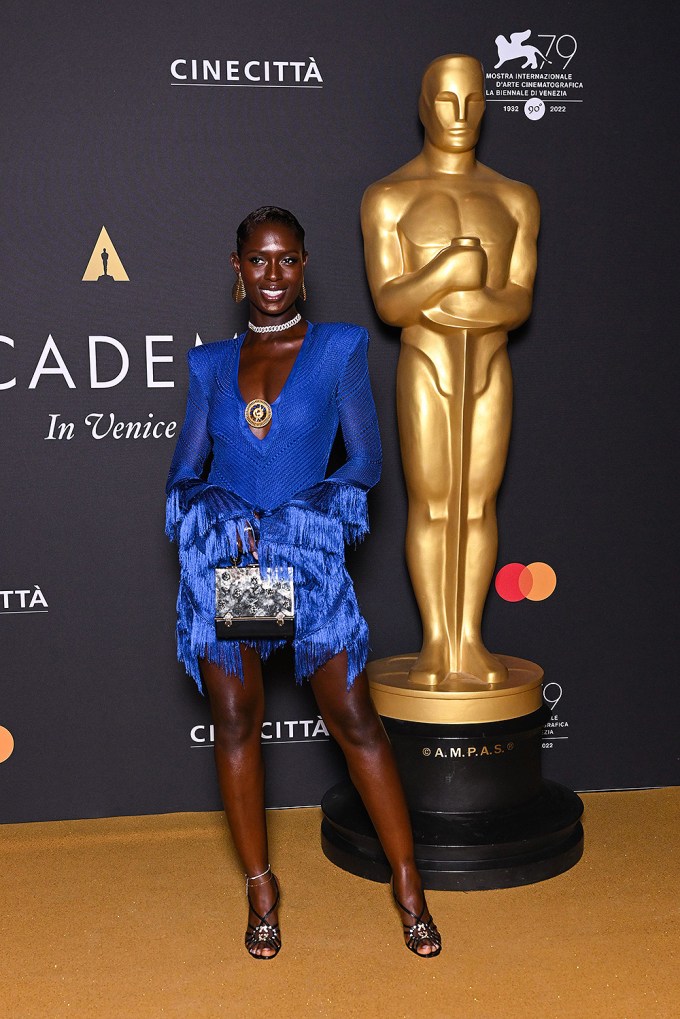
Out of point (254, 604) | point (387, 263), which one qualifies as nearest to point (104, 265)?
point (387, 263)

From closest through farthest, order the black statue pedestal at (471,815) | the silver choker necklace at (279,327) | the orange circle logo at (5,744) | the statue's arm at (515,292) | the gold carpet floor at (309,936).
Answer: the gold carpet floor at (309,936)
the silver choker necklace at (279,327)
the black statue pedestal at (471,815)
the statue's arm at (515,292)
the orange circle logo at (5,744)

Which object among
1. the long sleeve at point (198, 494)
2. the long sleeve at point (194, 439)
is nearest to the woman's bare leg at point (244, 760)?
the long sleeve at point (198, 494)

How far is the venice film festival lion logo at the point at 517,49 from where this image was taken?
3598 mm

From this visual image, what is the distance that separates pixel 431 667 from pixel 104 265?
5.29 ft

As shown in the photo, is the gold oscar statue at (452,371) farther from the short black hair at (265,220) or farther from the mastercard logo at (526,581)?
the short black hair at (265,220)

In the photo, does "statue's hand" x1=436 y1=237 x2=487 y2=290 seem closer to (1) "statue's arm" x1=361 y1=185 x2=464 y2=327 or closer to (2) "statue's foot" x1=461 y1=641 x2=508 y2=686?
(1) "statue's arm" x1=361 y1=185 x2=464 y2=327

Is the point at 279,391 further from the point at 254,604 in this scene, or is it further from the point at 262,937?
the point at 262,937

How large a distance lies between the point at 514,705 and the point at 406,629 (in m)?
0.59

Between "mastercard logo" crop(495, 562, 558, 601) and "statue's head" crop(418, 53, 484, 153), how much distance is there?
1.36m

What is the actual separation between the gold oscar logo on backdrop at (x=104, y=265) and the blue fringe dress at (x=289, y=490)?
2.85ft

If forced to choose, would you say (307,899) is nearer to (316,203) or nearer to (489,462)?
(489,462)

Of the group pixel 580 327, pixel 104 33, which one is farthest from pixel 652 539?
pixel 104 33

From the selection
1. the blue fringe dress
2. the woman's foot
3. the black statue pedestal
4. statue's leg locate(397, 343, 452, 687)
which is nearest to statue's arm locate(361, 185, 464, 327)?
statue's leg locate(397, 343, 452, 687)

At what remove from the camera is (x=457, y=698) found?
10.6 ft
